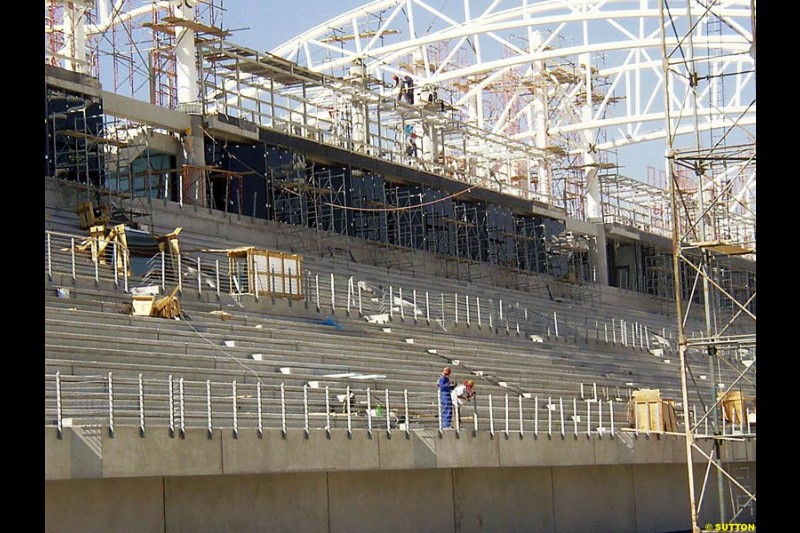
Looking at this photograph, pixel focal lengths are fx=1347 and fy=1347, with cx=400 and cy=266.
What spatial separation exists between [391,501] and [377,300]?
1483cm

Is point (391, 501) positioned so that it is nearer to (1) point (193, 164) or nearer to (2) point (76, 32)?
(1) point (193, 164)

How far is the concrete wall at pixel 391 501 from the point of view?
57.2ft

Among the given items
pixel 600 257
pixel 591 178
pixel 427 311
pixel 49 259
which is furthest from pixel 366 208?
pixel 49 259

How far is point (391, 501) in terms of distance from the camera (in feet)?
73.8

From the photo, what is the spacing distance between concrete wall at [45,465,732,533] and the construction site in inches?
2.0

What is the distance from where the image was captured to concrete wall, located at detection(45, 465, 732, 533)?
17.4 metres

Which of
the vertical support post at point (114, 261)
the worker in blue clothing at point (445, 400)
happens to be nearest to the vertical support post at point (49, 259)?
the vertical support post at point (114, 261)

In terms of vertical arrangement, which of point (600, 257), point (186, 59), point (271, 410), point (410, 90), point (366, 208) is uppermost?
point (410, 90)

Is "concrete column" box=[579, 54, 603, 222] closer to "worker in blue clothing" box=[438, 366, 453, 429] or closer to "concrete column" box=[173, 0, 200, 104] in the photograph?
"concrete column" box=[173, 0, 200, 104]

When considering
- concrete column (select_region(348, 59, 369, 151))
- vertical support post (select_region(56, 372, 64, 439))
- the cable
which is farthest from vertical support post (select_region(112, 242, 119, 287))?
concrete column (select_region(348, 59, 369, 151))

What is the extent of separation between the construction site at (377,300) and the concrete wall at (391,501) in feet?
0.17

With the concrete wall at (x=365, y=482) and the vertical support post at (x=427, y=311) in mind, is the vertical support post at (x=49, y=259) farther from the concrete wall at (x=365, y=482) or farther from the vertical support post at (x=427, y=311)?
the vertical support post at (x=427, y=311)
